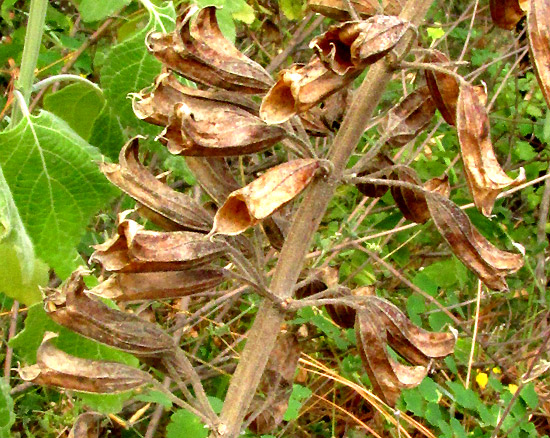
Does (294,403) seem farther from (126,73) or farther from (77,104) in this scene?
(126,73)

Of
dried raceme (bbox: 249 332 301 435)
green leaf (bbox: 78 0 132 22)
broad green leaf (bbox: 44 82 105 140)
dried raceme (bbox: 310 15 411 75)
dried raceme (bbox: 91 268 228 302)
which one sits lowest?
dried raceme (bbox: 249 332 301 435)

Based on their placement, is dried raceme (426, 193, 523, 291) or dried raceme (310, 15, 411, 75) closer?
dried raceme (310, 15, 411, 75)

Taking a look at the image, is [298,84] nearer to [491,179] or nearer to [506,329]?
[491,179]

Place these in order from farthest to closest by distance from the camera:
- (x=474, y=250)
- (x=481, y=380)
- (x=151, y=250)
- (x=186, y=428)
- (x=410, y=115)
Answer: (x=481, y=380) → (x=186, y=428) → (x=410, y=115) → (x=474, y=250) → (x=151, y=250)

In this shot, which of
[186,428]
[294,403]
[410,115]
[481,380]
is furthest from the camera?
[481,380]

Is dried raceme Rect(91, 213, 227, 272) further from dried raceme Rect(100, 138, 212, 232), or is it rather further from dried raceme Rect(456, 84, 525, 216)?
dried raceme Rect(456, 84, 525, 216)

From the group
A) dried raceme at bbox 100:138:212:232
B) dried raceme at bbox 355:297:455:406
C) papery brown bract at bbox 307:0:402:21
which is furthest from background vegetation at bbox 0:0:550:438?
dried raceme at bbox 355:297:455:406

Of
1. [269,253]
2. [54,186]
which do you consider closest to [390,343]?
[54,186]

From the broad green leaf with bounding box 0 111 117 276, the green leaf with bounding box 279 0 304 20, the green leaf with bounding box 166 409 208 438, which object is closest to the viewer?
the broad green leaf with bounding box 0 111 117 276
